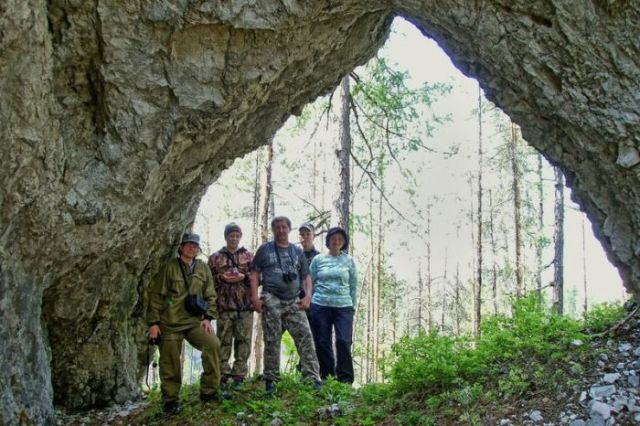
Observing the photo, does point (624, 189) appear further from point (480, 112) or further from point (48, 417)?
point (480, 112)

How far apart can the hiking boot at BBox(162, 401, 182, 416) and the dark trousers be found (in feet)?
7.05

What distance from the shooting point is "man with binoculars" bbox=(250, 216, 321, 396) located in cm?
700

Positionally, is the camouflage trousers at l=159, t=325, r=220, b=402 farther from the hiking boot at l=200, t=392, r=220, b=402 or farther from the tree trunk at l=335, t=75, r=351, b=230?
the tree trunk at l=335, t=75, r=351, b=230

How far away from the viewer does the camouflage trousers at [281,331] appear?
6.99 meters

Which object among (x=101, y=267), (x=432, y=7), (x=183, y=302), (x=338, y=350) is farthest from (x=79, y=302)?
(x=432, y=7)

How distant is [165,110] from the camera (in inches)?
233

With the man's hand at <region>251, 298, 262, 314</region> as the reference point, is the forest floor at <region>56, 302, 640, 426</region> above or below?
below

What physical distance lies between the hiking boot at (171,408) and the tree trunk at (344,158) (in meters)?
4.73

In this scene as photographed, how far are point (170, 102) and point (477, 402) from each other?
4.71m

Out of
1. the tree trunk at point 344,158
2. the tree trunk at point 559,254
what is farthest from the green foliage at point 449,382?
the tree trunk at point 559,254

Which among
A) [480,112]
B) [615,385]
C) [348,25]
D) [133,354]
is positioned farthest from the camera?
[480,112]

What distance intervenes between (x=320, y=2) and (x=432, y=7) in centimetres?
124

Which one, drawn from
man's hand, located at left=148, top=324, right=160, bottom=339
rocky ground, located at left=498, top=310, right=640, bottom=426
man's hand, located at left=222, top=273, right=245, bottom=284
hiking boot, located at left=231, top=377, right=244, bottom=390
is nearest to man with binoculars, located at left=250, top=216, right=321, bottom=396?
man's hand, located at left=222, top=273, right=245, bottom=284

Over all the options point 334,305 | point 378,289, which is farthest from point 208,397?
point 378,289
